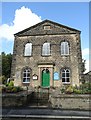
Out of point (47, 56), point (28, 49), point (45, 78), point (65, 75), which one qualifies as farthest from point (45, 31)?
point (65, 75)

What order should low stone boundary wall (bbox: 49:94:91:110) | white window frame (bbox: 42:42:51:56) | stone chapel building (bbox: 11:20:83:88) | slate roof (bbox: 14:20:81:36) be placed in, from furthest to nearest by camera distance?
slate roof (bbox: 14:20:81:36), white window frame (bbox: 42:42:51:56), stone chapel building (bbox: 11:20:83:88), low stone boundary wall (bbox: 49:94:91:110)

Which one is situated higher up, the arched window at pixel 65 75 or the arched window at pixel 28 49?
the arched window at pixel 28 49

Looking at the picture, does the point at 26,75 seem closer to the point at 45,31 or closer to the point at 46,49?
the point at 46,49

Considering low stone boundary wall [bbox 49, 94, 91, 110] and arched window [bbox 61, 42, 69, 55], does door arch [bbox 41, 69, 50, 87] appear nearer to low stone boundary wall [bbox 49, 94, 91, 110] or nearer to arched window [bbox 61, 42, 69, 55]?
arched window [bbox 61, 42, 69, 55]

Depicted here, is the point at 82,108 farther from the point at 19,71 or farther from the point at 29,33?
the point at 29,33

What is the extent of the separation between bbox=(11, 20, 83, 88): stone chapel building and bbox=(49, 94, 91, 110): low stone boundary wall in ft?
30.9

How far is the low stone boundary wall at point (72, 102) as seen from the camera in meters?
12.8

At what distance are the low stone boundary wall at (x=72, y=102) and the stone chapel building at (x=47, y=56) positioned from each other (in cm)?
942

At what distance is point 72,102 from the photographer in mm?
12938

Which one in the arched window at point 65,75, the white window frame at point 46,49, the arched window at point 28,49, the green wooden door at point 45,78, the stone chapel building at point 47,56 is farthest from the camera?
the arched window at point 28,49

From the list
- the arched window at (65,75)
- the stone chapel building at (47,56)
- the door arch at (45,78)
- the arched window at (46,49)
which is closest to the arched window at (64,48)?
the stone chapel building at (47,56)

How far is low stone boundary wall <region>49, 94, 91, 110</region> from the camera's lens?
504 inches

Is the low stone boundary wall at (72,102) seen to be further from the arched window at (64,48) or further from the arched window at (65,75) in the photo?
the arched window at (64,48)

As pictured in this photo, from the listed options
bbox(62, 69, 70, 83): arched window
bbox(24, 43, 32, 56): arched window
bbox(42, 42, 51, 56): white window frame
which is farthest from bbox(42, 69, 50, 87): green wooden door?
bbox(24, 43, 32, 56): arched window
